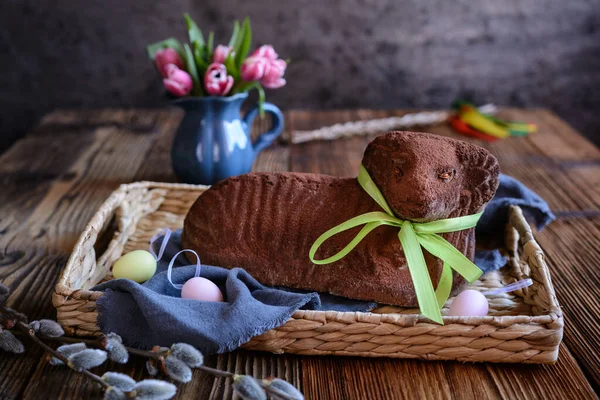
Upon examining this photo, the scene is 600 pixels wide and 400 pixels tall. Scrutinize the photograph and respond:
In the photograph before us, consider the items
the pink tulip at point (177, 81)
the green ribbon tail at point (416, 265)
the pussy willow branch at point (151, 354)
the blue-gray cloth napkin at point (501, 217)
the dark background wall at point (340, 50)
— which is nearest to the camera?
the pussy willow branch at point (151, 354)

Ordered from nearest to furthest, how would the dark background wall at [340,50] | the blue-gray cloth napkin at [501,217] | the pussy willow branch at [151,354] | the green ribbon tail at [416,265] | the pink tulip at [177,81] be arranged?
the pussy willow branch at [151,354]
the green ribbon tail at [416,265]
the blue-gray cloth napkin at [501,217]
the pink tulip at [177,81]
the dark background wall at [340,50]

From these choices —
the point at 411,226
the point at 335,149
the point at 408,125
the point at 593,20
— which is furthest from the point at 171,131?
the point at 593,20

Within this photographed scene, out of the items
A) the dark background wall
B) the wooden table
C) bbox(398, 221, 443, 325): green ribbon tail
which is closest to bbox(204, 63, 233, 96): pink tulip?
the wooden table

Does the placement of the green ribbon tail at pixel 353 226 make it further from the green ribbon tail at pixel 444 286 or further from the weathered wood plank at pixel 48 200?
the weathered wood plank at pixel 48 200

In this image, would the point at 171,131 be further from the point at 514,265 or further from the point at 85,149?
the point at 514,265

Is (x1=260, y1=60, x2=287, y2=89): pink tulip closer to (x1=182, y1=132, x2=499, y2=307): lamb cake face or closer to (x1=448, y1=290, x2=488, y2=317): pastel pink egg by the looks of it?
(x1=182, y1=132, x2=499, y2=307): lamb cake face

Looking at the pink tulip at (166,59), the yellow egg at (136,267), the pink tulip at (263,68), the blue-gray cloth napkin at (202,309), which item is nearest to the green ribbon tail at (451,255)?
the blue-gray cloth napkin at (202,309)

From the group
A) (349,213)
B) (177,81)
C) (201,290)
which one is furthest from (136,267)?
(177,81)
